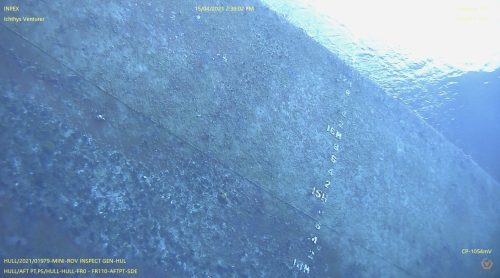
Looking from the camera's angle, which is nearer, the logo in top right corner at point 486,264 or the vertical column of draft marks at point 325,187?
the vertical column of draft marks at point 325,187

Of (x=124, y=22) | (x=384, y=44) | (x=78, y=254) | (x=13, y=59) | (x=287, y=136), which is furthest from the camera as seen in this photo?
(x=384, y=44)

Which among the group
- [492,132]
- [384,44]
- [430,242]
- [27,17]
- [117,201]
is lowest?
[117,201]

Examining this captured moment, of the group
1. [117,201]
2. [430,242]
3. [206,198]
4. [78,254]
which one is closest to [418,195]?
[430,242]

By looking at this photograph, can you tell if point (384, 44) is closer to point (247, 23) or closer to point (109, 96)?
point (247, 23)

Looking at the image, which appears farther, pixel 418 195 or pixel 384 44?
pixel 384 44

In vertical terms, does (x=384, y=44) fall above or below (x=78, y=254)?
above

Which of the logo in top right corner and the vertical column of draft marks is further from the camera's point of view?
the logo in top right corner

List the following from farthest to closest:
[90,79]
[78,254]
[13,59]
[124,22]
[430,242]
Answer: [430,242] → [124,22] → [90,79] → [13,59] → [78,254]

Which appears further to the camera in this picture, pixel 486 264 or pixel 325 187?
pixel 486 264
